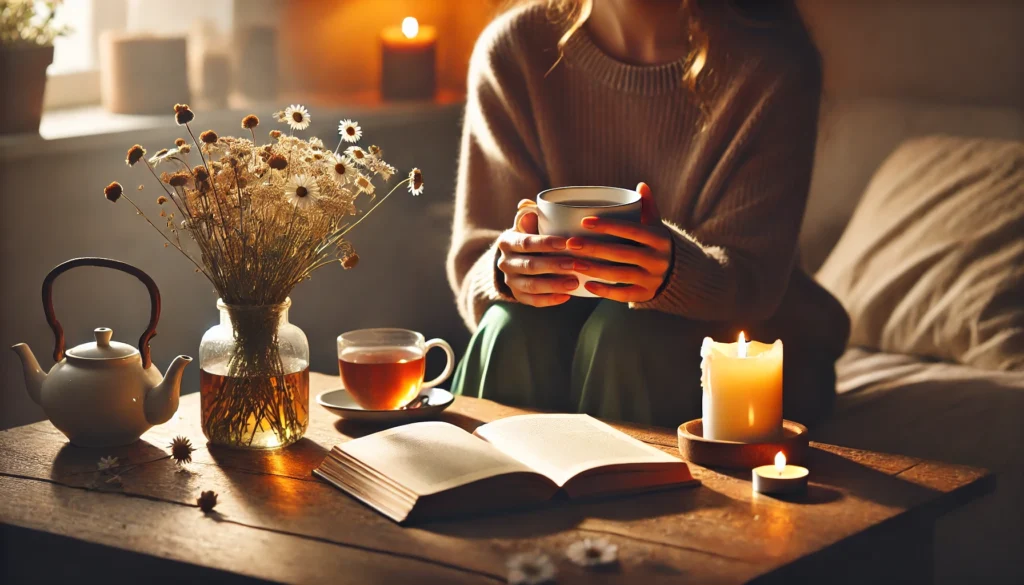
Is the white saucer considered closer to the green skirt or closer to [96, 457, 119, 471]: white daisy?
the green skirt

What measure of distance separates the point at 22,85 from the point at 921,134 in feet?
5.15

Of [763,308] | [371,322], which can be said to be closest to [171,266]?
[371,322]

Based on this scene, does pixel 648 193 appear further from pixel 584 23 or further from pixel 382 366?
pixel 584 23

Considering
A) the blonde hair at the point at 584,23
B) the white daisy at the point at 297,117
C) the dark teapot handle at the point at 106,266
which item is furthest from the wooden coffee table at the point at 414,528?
the blonde hair at the point at 584,23

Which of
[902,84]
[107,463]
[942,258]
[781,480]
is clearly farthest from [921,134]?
[107,463]

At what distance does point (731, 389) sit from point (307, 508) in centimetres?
43

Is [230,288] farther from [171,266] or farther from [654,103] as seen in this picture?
[171,266]

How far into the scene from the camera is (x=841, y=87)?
2338mm

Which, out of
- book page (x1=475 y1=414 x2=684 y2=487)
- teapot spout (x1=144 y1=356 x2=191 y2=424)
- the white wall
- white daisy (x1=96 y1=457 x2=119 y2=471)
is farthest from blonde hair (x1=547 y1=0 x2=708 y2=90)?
white daisy (x1=96 y1=457 x2=119 y2=471)

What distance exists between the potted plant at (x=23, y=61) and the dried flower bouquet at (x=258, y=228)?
27.9 inches

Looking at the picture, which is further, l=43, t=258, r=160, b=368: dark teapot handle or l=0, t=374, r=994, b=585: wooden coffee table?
l=43, t=258, r=160, b=368: dark teapot handle

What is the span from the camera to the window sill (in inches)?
69.5

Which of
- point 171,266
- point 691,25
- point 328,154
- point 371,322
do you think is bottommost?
point 371,322

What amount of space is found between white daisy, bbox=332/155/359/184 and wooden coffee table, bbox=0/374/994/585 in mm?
296
